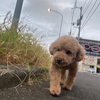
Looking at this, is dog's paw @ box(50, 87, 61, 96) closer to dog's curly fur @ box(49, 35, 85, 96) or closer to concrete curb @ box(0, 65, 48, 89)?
dog's curly fur @ box(49, 35, 85, 96)

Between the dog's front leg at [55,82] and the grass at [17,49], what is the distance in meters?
0.36

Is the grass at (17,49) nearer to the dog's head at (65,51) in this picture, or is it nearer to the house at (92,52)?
the dog's head at (65,51)

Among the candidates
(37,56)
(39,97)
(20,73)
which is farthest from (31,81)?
(37,56)

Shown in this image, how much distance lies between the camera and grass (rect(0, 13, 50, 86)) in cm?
334

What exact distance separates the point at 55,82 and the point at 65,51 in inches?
17.7

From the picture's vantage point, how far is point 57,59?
10.1 feet

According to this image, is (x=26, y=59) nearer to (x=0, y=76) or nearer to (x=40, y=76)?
(x=40, y=76)

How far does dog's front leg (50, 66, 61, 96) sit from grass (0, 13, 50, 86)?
14.1 inches

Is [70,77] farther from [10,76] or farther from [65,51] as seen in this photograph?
[10,76]

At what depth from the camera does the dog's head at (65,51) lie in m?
3.10

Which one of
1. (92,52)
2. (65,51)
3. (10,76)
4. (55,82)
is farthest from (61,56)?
(92,52)

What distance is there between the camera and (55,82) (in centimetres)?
315

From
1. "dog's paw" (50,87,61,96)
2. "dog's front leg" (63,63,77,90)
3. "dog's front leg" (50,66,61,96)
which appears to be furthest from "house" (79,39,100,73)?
"dog's paw" (50,87,61,96)

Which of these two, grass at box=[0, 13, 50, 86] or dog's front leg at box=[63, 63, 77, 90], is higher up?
grass at box=[0, 13, 50, 86]
